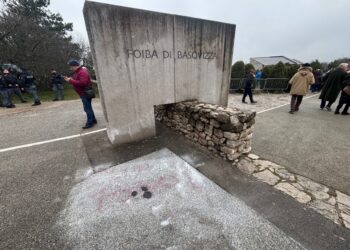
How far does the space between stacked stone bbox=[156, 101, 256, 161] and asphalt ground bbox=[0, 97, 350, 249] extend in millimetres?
256

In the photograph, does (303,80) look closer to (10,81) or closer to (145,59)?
(145,59)

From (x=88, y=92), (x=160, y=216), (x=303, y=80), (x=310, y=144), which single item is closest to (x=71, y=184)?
(x=160, y=216)

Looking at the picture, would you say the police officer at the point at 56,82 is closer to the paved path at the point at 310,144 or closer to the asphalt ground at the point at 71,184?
the asphalt ground at the point at 71,184

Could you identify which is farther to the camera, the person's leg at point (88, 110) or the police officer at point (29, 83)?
Result: the police officer at point (29, 83)

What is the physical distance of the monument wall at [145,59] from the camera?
3.06 metres

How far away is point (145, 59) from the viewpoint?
350 centimetres

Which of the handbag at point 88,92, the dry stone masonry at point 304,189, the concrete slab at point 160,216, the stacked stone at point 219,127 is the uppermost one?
the handbag at point 88,92

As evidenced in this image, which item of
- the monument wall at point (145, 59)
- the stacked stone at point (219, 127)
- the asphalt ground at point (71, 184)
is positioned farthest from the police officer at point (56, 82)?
the stacked stone at point (219, 127)

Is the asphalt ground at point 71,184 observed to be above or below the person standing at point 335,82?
below

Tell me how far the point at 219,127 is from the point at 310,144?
272 centimetres

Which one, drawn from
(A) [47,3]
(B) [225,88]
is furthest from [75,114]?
(A) [47,3]

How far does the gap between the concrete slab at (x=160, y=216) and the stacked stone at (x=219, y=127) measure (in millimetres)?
895

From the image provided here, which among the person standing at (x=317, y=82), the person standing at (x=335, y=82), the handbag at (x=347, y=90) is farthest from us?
the person standing at (x=317, y=82)

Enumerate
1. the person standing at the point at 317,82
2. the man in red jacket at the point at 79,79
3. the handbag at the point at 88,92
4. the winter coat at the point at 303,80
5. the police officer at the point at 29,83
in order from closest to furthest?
1. the man in red jacket at the point at 79,79
2. the handbag at the point at 88,92
3. the winter coat at the point at 303,80
4. the police officer at the point at 29,83
5. the person standing at the point at 317,82
